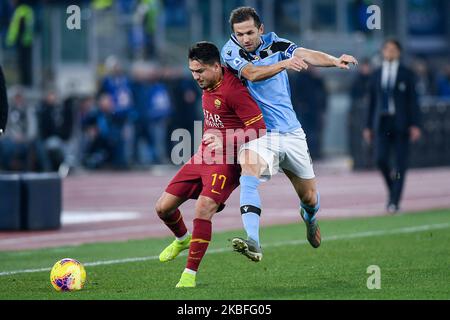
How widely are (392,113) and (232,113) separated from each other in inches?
299

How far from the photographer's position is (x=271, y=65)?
1045cm

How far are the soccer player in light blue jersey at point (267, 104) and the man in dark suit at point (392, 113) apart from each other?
20.2ft

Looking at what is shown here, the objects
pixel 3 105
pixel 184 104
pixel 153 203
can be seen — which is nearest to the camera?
pixel 3 105

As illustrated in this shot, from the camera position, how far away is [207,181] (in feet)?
34.0

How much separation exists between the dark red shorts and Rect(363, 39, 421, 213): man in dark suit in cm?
726

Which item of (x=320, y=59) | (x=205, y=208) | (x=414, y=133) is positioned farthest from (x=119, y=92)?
(x=205, y=208)

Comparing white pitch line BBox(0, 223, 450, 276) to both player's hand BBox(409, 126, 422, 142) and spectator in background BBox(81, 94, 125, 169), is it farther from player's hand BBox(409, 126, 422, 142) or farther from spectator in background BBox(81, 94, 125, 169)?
spectator in background BBox(81, 94, 125, 169)

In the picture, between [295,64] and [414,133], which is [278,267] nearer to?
[295,64]

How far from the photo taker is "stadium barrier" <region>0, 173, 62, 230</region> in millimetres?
16047

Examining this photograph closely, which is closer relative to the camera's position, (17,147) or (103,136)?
(17,147)

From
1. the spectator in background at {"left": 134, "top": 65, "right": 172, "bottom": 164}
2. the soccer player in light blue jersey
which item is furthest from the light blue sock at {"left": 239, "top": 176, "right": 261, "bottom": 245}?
the spectator in background at {"left": 134, "top": 65, "right": 172, "bottom": 164}

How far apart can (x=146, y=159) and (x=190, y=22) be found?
23.4 ft

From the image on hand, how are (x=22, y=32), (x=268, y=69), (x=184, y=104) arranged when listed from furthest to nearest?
(x=184, y=104) < (x=22, y=32) < (x=268, y=69)
